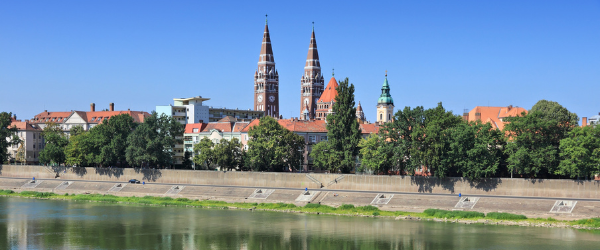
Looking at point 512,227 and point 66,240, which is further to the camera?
point 512,227

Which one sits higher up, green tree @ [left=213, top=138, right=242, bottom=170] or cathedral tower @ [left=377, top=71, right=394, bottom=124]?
cathedral tower @ [left=377, top=71, right=394, bottom=124]

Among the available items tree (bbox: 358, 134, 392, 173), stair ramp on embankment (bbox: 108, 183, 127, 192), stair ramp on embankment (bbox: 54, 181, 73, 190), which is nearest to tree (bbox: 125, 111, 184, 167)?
stair ramp on embankment (bbox: 108, 183, 127, 192)

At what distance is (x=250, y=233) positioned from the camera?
249 ft

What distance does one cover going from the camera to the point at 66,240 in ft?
233

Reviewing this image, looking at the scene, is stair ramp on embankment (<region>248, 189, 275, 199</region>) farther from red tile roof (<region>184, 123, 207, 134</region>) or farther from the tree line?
red tile roof (<region>184, 123, 207, 134</region>)

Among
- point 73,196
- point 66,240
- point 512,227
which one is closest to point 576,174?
point 512,227

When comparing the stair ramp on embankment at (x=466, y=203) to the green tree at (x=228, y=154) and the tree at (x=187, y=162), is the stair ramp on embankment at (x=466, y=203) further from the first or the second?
the tree at (x=187, y=162)

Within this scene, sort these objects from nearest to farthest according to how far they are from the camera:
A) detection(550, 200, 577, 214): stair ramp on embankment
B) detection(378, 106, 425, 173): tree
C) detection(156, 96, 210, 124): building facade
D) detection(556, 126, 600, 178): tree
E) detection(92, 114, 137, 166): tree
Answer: detection(550, 200, 577, 214): stair ramp on embankment, detection(556, 126, 600, 178): tree, detection(378, 106, 425, 173): tree, detection(92, 114, 137, 166): tree, detection(156, 96, 210, 124): building facade

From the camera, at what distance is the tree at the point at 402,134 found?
10100 cm

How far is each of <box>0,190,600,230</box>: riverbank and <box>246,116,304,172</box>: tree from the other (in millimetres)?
13521

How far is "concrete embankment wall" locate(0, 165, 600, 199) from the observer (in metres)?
91.9

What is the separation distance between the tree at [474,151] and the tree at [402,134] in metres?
5.89

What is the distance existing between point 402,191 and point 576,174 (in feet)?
77.8

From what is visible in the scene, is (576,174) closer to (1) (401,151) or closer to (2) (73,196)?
(1) (401,151)
